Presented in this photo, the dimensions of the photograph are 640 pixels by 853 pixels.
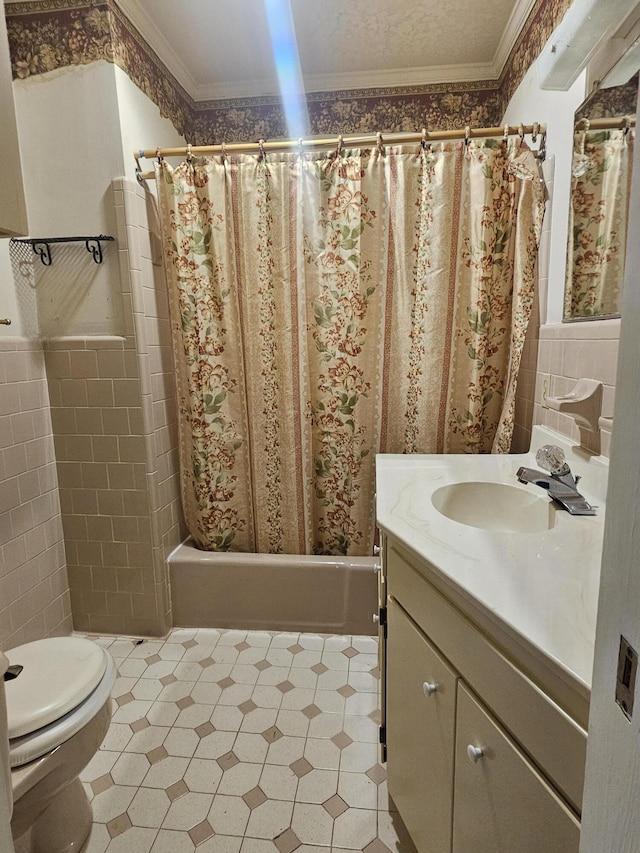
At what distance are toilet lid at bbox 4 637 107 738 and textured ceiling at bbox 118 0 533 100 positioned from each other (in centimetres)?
214

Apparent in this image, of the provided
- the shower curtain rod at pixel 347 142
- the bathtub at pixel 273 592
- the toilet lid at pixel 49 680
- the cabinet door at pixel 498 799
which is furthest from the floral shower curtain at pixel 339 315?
the cabinet door at pixel 498 799

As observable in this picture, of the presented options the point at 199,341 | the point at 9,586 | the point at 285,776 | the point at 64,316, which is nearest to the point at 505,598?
the point at 285,776

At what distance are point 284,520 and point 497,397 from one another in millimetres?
1047

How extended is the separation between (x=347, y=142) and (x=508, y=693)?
1.75 m

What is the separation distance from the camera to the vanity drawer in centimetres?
55

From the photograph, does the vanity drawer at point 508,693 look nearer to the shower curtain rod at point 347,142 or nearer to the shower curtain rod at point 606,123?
the shower curtain rod at point 606,123

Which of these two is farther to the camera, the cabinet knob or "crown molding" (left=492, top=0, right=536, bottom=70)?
"crown molding" (left=492, top=0, right=536, bottom=70)

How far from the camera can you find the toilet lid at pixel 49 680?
988 mm

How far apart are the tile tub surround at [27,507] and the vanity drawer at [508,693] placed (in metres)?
1.44

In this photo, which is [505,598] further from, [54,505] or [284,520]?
[54,505]

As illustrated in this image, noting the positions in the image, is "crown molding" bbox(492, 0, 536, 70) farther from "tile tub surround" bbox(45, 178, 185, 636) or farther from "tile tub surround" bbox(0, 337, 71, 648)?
"tile tub surround" bbox(0, 337, 71, 648)

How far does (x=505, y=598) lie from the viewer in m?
0.68

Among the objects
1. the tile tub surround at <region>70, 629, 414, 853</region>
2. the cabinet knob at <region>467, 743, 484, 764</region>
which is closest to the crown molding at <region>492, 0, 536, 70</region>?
the cabinet knob at <region>467, 743, 484, 764</region>

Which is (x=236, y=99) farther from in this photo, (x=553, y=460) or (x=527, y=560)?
(x=527, y=560)
